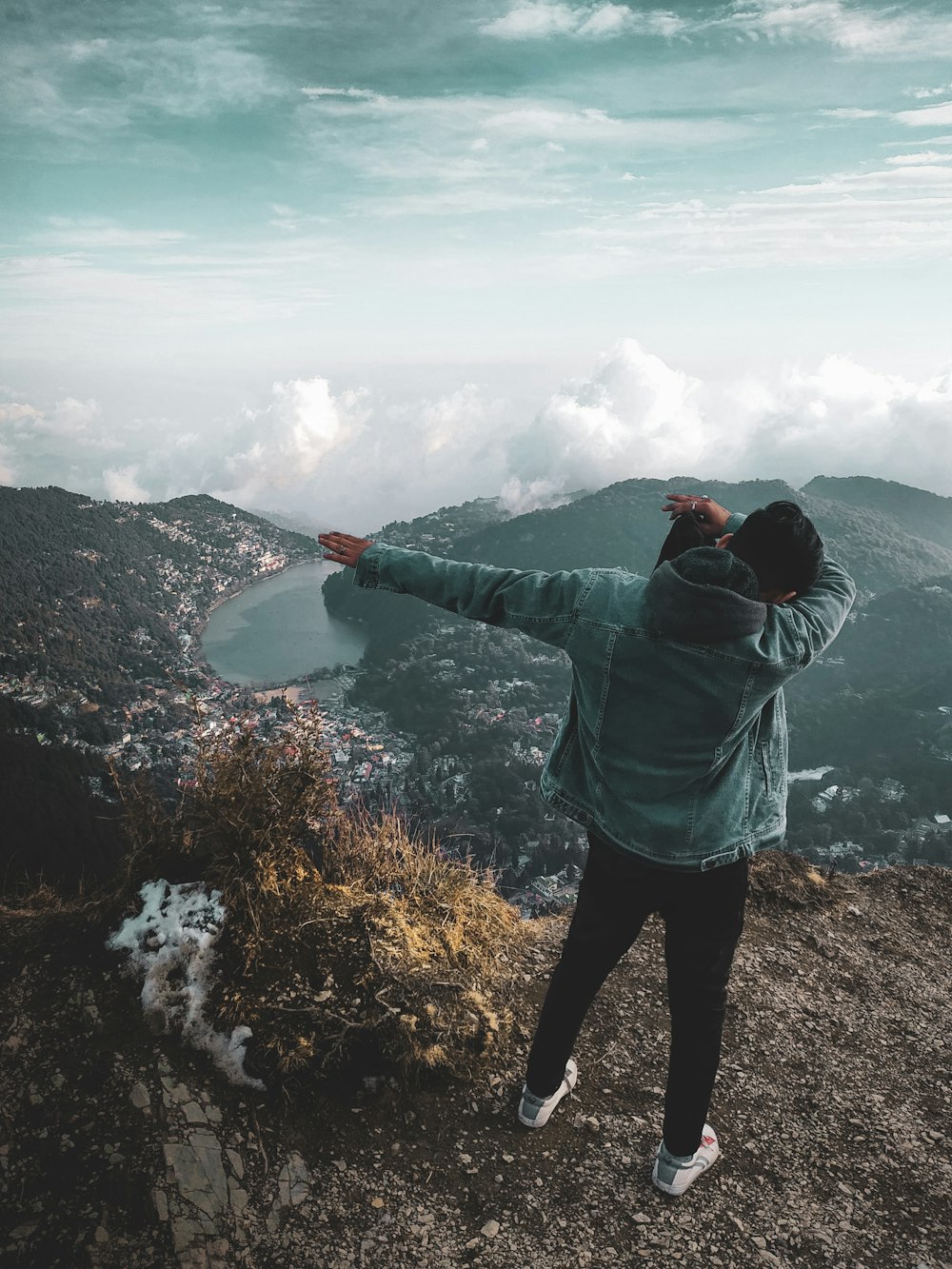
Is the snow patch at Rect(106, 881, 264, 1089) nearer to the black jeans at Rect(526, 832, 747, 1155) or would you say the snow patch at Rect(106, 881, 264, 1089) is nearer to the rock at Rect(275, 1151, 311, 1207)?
the rock at Rect(275, 1151, 311, 1207)

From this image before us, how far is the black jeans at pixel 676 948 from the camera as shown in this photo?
79.7 inches

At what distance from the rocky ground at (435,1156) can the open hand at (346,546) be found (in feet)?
6.36

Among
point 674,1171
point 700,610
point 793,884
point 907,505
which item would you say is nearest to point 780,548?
point 700,610

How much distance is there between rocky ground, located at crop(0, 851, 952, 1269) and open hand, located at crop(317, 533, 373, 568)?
1.94 metres

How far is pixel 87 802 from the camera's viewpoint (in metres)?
23.9

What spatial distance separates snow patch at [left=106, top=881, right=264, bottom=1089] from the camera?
2.54 metres

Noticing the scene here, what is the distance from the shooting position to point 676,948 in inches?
82.6

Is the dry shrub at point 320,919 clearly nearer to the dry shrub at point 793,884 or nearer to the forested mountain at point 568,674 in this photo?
the dry shrub at point 793,884

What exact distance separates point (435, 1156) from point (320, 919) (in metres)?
0.99

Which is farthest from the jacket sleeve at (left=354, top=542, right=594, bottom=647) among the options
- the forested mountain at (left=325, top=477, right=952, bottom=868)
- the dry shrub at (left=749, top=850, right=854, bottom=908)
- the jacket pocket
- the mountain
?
the mountain

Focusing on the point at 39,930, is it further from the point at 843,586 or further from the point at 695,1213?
the point at 843,586

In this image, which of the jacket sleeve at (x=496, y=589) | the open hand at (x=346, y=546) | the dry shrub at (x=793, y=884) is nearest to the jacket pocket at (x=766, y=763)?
the jacket sleeve at (x=496, y=589)

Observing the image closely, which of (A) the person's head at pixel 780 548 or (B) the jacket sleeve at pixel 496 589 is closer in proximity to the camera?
(A) the person's head at pixel 780 548

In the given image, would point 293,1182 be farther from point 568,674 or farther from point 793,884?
point 568,674
